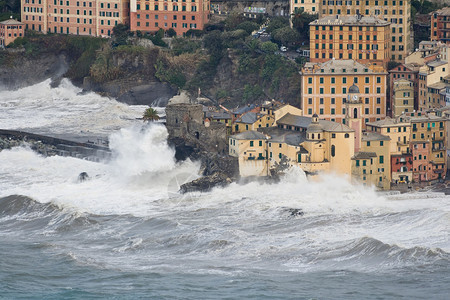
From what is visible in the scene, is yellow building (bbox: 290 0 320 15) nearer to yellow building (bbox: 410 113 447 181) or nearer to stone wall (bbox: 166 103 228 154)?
stone wall (bbox: 166 103 228 154)

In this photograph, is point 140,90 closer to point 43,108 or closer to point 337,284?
point 43,108

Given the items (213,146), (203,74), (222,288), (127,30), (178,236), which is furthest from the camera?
(127,30)

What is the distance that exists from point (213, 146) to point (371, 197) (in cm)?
1720

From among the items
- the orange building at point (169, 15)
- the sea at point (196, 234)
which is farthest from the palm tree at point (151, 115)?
the orange building at point (169, 15)

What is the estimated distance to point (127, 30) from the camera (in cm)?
19575

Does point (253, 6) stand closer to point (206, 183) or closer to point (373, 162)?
point (206, 183)

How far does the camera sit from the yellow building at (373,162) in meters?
141

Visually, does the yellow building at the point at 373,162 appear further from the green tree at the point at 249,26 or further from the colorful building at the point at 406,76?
the green tree at the point at 249,26

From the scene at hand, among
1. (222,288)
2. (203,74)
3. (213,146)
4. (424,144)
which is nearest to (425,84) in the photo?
(424,144)

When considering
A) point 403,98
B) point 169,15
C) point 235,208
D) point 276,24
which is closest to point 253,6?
point 169,15

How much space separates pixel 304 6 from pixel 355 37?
780 inches

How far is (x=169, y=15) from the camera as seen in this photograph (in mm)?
193250

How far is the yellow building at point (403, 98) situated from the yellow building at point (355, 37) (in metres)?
6.48

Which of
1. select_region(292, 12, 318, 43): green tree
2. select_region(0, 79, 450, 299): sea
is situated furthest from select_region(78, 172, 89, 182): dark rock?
select_region(292, 12, 318, 43): green tree
